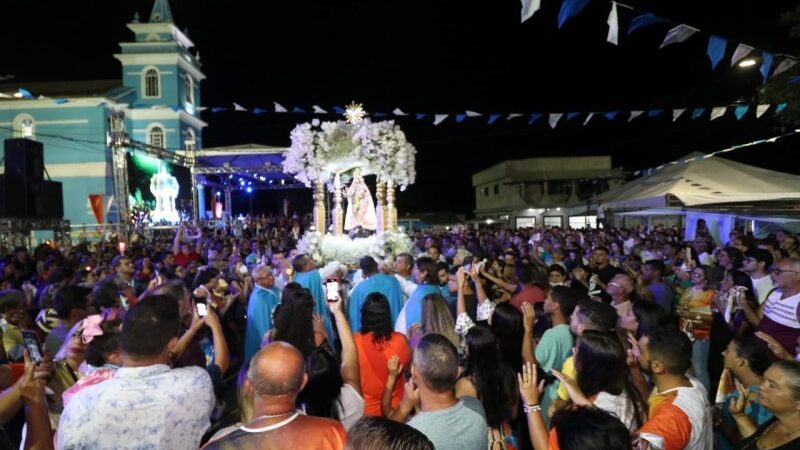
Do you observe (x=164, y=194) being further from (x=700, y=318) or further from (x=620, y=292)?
(x=700, y=318)

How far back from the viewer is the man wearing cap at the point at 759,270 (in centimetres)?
653

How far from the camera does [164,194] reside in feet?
85.3

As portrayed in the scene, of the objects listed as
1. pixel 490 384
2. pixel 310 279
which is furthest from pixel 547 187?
pixel 490 384

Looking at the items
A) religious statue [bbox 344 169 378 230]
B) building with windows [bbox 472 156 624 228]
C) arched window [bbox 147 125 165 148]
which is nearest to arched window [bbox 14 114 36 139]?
arched window [bbox 147 125 165 148]

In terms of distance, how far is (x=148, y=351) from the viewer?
8.69ft

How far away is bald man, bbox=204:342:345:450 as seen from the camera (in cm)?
224

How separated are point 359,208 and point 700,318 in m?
9.80

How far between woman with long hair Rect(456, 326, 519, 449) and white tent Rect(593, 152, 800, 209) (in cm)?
1142

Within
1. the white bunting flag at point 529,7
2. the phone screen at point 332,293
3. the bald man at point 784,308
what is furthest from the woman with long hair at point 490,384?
the white bunting flag at point 529,7

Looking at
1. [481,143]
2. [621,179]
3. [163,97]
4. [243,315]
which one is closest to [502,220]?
[621,179]

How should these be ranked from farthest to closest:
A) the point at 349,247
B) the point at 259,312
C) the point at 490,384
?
the point at 349,247, the point at 259,312, the point at 490,384

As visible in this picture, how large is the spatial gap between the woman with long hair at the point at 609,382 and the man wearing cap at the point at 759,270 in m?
4.36

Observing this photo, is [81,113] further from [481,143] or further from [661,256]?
[481,143]

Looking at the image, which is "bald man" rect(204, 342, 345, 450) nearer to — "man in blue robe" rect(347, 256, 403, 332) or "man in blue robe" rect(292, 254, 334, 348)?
"man in blue robe" rect(347, 256, 403, 332)
